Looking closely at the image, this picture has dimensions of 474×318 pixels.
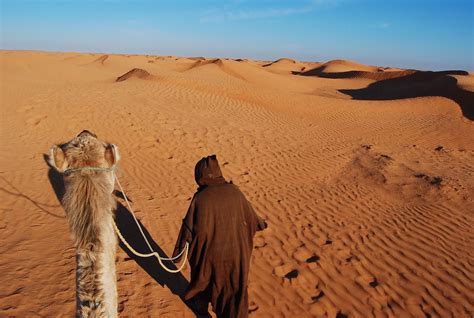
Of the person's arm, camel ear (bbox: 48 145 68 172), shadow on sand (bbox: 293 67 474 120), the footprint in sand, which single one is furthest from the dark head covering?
shadow on sand (bbox: 293 67 474 120)

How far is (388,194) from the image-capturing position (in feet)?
27.9

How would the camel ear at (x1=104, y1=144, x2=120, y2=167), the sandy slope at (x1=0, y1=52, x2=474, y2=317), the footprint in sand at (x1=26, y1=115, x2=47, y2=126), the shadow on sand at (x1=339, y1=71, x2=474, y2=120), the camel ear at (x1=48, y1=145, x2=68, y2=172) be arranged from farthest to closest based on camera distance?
the shadow on sand at (x1=339, y1=71, x2=474, y2=120), the footprint in sand at (x1=26, y1=115, x2=47, y2=126), the sandy slope at (x1=0, y1=52, x2=474, y2=317), the camel ear at (x1=104, y1=144, x2=120, y2=167), the camel ear at (x1=48, y1=145, x2=68, y2=172)

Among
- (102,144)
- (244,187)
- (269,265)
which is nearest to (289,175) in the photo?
(244,187)

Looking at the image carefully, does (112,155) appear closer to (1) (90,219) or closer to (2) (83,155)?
(2) (83,155)

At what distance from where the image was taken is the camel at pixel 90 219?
6.31 feet

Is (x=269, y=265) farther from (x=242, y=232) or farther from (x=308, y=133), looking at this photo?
(x=308, y=133)

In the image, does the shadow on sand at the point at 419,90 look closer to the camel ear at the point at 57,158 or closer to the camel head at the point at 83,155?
the camel head at the point at 83,155

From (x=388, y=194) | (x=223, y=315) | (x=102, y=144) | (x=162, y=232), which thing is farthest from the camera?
(x=388, y=194)

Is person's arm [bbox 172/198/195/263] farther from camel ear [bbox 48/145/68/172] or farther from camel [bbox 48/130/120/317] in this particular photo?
camel ear [bbox 48/145/68/172]

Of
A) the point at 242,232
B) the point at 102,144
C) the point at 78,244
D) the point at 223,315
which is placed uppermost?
the point at 102,144

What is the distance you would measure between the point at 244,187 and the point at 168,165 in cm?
235

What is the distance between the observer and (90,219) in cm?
191

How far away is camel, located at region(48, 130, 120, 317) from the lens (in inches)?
75.7

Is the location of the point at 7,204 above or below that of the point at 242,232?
below
